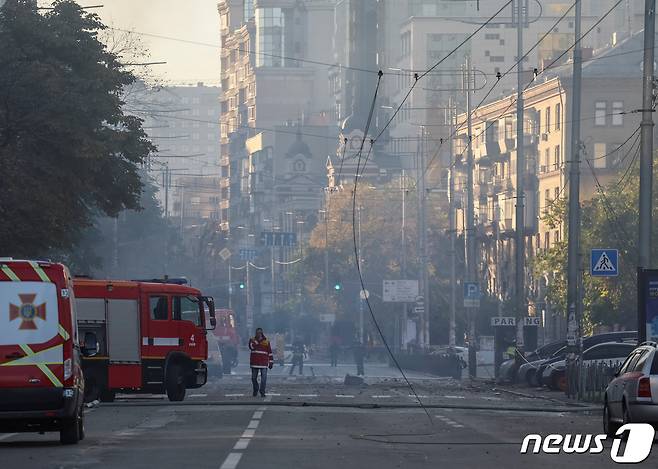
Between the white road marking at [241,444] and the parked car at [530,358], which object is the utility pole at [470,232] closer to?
the parked car at [530,358]

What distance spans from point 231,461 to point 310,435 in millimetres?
5844

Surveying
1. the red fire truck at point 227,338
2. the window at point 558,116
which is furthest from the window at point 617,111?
the red fire truck at point 227,338

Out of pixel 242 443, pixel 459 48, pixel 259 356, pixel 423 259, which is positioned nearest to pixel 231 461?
pixel 242 443

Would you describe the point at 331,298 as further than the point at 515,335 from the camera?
Yes

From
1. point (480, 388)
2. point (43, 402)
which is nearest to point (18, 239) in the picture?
point (480, 388)

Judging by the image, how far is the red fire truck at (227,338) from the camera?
3293 inches

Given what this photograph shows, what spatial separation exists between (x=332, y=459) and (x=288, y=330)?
11837 cm

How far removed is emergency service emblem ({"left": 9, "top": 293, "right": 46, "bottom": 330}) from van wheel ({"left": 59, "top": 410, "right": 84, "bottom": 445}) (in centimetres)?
133

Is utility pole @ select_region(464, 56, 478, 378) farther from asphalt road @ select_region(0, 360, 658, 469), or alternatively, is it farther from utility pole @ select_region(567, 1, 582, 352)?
asphalt road @ select_region(0, 360, 658, 469)

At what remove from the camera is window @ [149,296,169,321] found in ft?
132

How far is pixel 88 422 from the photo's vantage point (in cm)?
2986

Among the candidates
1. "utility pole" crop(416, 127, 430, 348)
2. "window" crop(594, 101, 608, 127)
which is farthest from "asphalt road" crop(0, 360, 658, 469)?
"window" crop(594, 101, 608, 127)

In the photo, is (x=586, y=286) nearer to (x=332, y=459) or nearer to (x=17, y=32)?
(x=17, y=32)

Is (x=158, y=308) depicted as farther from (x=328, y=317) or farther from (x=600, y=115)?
(x=328, y=317)
